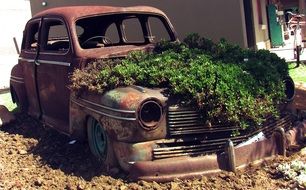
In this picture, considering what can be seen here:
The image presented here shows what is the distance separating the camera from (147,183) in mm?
4324

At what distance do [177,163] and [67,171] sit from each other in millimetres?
1396

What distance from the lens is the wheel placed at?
4770mm

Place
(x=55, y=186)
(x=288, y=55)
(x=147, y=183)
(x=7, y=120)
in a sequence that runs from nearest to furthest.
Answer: (x=147, y=183)
(x=55, y=186)
(x=7, y=120)
(x=288, y=55)

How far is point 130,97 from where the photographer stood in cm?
447

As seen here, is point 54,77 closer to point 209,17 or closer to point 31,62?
point 31,62

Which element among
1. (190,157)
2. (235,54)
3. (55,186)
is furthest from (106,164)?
(235,54)

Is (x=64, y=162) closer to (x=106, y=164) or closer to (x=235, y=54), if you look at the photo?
(x=106, y=164)

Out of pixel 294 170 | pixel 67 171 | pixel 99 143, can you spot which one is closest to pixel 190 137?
pixel 294 170

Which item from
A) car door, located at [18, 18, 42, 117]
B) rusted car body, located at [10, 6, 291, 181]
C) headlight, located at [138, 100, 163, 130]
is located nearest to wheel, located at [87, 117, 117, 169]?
rusted car body, located at [10, 6, 291, 181]

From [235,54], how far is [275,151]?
A: 1343 millimetres

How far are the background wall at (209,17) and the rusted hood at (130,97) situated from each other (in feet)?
28.7

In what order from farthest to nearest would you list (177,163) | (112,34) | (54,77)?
(112,34) < (54,77) < (177,163)

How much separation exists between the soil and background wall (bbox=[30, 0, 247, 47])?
24.2ft

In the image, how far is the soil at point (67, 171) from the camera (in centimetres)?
431
